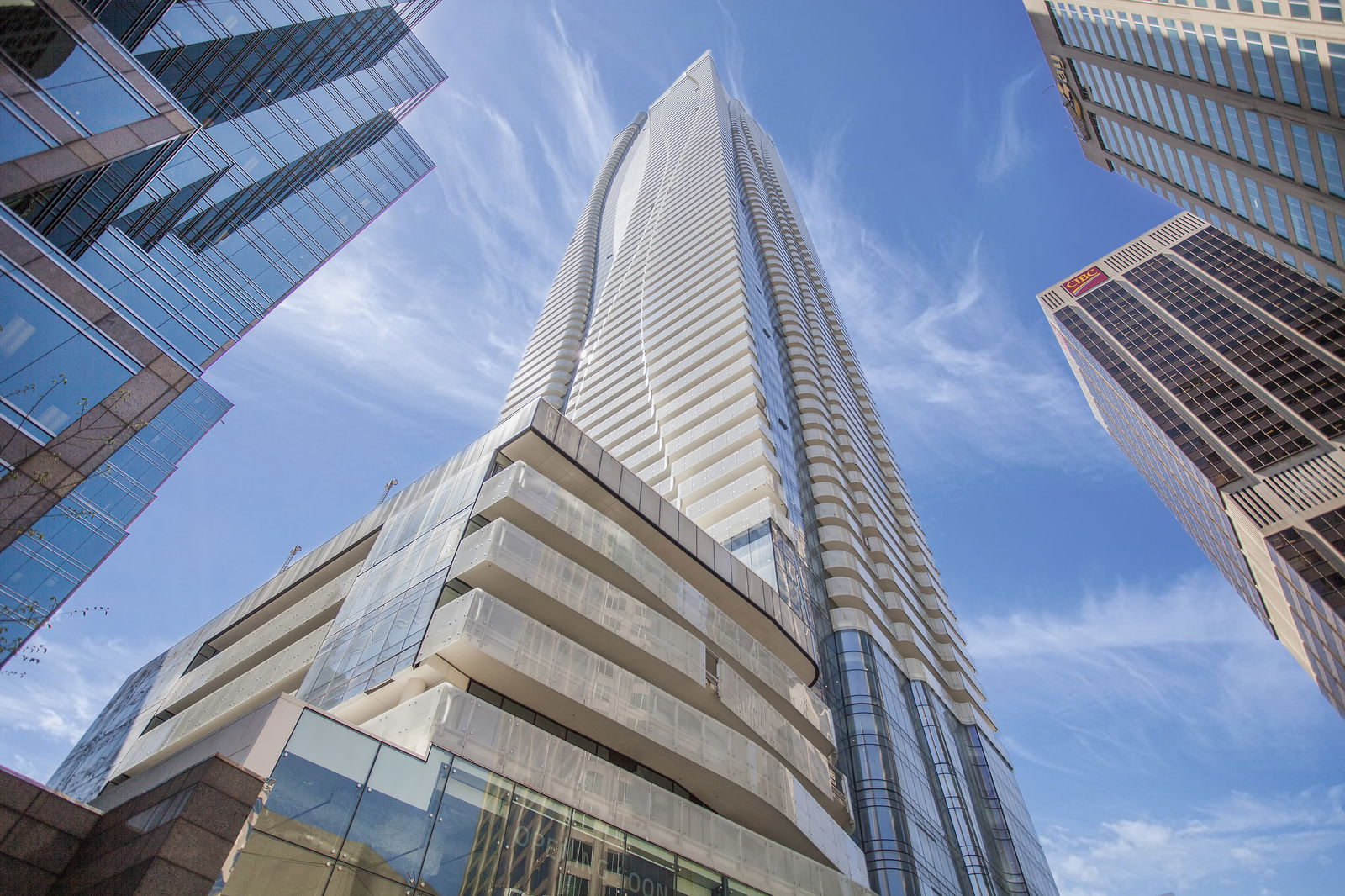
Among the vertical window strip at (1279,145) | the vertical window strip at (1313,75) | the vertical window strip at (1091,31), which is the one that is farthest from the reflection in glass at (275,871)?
the vertical window strip at (1091,31)

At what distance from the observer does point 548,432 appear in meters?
28.6

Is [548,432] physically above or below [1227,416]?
below

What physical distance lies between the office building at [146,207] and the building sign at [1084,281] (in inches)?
4488

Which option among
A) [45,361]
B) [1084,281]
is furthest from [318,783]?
[1084,281]

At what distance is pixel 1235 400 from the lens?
86438mm

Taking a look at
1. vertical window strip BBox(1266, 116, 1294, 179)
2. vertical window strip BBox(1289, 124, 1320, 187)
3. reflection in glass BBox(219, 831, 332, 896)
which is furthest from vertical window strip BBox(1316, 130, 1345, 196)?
reflection in glass BBox(219, 831, 332, 896)

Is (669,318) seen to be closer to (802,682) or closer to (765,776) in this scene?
(802,682)

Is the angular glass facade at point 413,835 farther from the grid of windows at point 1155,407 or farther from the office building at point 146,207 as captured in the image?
the grid of windows at point 1155,407

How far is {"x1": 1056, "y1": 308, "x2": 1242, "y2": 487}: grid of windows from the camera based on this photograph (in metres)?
82.5

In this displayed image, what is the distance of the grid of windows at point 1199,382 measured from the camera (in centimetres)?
7944

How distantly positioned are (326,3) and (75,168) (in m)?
19.9

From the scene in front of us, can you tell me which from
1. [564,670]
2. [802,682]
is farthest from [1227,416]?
[564,670]

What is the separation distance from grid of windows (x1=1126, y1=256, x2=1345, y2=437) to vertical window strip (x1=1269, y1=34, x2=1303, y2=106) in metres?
42.8

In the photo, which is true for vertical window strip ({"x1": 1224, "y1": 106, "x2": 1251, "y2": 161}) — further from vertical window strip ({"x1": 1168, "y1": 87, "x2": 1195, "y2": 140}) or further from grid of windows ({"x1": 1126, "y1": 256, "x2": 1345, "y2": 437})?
grid of windows ({"x1": 1126, "y1": 256, "x2": 1345, "y2": 437})
